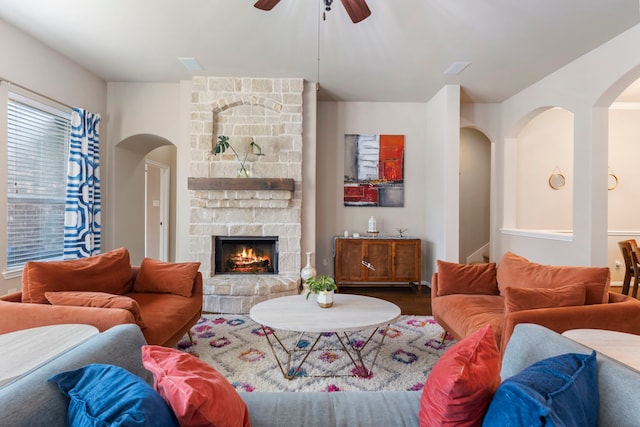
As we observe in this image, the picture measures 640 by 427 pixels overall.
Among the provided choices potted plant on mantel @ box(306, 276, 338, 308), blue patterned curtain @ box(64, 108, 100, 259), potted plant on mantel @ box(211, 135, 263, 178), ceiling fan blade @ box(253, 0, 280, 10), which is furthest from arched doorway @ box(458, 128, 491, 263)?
blue patterned curtain @ box(64, 108, 100, 259)

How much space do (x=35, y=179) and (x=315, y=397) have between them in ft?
12.5

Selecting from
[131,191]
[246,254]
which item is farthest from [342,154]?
[131,191]

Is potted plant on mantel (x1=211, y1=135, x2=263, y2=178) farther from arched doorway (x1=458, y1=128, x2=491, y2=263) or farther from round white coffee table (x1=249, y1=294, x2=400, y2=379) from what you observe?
arched doorway (x1=458, y1=128, x2=491, y2=263)

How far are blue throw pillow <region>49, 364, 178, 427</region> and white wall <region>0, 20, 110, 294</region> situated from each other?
3.22 metres

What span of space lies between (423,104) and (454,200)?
174 centimetres

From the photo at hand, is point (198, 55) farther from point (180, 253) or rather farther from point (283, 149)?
point (180, 253)

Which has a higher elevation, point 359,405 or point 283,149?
point 283,149

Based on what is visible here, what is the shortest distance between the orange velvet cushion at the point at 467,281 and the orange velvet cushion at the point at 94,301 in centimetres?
231

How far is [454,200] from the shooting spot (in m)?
4.43

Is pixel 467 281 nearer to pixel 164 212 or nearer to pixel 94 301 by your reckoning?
pixel 94 301

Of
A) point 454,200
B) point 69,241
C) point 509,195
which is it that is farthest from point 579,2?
point 69,241

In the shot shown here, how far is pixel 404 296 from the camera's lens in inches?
177

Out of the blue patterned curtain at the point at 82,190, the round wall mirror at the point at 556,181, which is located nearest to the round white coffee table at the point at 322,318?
the blue patterned curtain at the point at 82,190

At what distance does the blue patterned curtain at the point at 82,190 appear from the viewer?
149 inches
